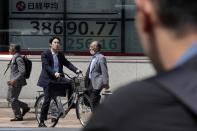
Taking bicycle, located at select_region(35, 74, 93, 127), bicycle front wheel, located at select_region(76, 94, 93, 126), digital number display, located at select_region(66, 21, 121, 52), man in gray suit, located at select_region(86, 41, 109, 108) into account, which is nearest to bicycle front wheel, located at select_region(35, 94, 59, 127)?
bicycle, located at select_region(35, 74, 93, 127)

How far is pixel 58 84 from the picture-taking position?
12.1 m

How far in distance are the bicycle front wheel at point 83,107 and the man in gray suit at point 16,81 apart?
161 centimetres

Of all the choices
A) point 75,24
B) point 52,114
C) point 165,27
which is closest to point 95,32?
point 75,24

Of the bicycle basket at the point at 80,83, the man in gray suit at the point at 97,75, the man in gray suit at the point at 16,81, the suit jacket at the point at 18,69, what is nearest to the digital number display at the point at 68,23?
the man in gray suit at the point at 16,81

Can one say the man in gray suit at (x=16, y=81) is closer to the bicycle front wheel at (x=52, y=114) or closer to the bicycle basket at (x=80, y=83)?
the bicycle front wheel at (x=52, y=114)

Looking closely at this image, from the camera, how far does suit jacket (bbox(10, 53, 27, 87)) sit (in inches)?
530

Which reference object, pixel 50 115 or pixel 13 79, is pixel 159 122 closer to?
pixel 50 115

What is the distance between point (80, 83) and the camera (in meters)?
12.6

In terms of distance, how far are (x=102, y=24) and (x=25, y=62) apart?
430cm

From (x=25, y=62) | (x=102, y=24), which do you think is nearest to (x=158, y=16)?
(x=25, y=62)

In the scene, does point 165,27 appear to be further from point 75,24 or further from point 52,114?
point 75,24

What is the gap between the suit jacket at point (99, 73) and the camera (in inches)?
505

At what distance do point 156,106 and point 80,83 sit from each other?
11.1 metres

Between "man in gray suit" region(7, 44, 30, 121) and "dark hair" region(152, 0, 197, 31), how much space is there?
11963mm
